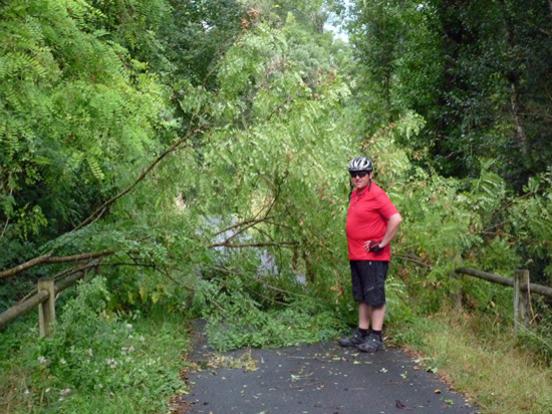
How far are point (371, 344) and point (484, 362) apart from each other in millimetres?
1413

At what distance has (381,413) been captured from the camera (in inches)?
228

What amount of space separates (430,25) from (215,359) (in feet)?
49.4

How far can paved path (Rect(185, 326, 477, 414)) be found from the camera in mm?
5988

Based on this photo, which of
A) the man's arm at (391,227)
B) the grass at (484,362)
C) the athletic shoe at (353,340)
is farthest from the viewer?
the athletic shoe at (353,340)

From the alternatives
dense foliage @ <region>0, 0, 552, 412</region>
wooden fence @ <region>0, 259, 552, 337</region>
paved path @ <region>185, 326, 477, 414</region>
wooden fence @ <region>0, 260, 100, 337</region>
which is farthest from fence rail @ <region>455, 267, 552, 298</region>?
wooden fence @ <region>0, 260, 100, 337</region>

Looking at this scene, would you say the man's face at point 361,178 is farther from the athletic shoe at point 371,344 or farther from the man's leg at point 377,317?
the athletic shoe at point 371,344

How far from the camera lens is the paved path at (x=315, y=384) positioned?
5.99 meters

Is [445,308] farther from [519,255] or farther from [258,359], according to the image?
[258,359]

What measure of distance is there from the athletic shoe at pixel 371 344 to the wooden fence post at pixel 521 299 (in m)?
1.73

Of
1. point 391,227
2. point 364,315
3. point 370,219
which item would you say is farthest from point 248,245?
point 391,227

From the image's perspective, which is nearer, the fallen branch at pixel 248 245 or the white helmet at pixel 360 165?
the white helmet at pixel 360 165

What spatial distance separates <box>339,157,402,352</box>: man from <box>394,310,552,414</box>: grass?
1.71ft

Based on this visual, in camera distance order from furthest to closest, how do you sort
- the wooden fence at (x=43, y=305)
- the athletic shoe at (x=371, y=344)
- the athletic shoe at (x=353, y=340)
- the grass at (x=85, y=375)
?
1. the athletic shoe at (x=353, y=340)
2. the athletic shoe at (x=371, y=344)
3. the wooden fence at (x=43, y=305)
4. the grass at (x=85, y=375)

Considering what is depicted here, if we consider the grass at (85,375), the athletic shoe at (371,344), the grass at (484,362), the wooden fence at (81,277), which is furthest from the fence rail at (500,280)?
the grass at (85,375)
